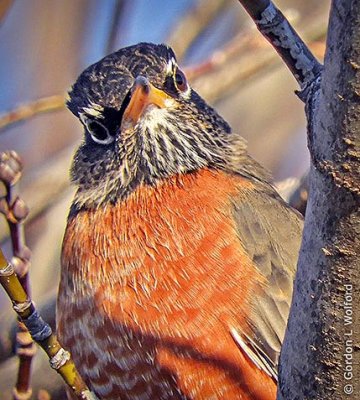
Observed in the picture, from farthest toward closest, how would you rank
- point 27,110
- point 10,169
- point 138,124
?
point 27,110 → point 138,124 → point 10,169

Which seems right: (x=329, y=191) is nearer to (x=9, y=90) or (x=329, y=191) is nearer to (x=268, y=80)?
(x=268, y=80)

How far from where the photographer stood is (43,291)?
5.13 metres

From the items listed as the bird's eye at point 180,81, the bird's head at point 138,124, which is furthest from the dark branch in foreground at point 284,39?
the bird's eye at point 180,81

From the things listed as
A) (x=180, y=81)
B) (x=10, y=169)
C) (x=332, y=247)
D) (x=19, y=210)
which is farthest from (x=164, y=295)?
(x=332, y=247)

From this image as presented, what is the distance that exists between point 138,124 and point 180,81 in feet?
1.10

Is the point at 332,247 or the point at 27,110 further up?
the point at 27,110

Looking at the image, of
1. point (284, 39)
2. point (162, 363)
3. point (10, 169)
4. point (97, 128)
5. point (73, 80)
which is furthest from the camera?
point (73, 80)

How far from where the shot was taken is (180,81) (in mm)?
4078

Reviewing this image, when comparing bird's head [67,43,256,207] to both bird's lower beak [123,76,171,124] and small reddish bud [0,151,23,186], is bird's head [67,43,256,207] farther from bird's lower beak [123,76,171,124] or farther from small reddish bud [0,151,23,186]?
small reddish bud [0,151,23,186]

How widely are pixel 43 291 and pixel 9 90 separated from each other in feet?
6.42

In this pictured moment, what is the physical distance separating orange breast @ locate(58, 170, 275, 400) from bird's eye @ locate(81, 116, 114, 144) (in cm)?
30

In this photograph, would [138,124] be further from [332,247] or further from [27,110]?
[332,247]

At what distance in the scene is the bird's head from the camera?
3891 millimetres

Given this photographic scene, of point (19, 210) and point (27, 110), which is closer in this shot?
point (19, 210)
